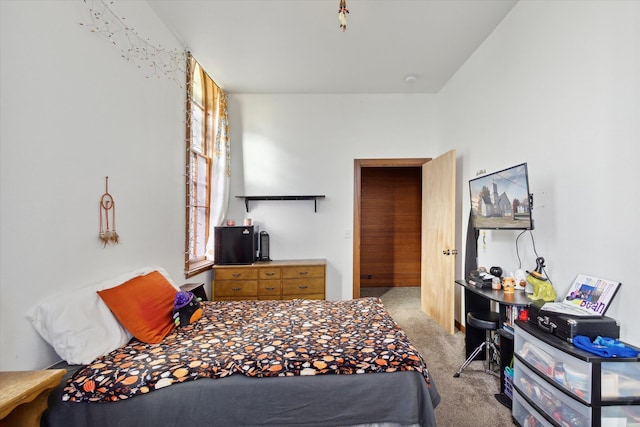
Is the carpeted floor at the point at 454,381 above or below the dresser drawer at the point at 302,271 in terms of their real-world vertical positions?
below

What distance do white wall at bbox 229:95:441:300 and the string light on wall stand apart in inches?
51.7

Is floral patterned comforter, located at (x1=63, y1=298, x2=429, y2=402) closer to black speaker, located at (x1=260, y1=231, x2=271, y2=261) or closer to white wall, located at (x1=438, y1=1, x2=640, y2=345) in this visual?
white wall, located at (x1=438, y1=1, x2=640, y2=345)

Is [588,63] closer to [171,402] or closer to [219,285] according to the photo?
[171,402]

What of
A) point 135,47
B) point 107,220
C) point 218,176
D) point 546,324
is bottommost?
point 546,324

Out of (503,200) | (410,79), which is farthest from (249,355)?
(410,79)

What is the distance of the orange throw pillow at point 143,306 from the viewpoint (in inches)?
64.2

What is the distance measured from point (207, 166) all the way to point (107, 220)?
1.88 m

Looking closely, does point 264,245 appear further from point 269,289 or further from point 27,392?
point 27,392

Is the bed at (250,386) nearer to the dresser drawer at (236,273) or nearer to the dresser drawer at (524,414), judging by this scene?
the dresser drawer at (524,414)

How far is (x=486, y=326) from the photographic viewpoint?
85.9 inches

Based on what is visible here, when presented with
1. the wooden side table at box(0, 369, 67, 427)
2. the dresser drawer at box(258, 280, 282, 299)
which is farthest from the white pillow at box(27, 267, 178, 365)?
the dresser drawer at box(258, 280, 282, 299)

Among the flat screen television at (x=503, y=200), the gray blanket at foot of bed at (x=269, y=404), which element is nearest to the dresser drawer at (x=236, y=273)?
the gray blanket at foot of bed at (x=269, y=404)

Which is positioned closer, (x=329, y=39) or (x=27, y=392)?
(x=27, y=392)

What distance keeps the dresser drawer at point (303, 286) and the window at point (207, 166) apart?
→ 935 millimetres
